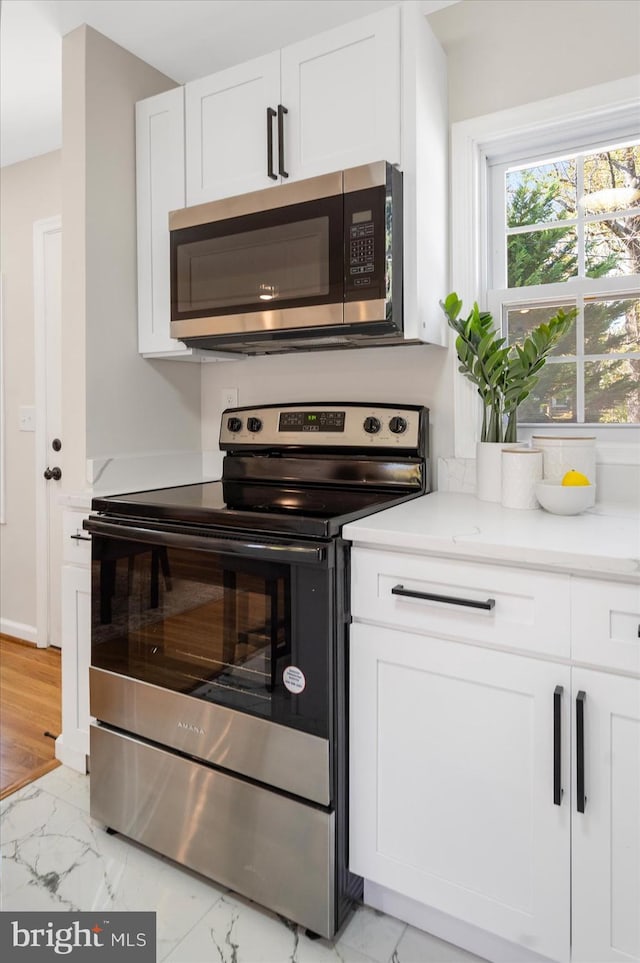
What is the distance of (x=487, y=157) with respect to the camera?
1.89 meters

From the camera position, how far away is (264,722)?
138 centimetres

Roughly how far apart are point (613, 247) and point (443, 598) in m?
1.21

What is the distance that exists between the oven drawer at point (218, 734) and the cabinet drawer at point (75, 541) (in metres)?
0.36

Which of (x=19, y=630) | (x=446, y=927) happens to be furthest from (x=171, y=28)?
(x=19, y=630)

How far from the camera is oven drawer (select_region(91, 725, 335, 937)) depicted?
1.33m

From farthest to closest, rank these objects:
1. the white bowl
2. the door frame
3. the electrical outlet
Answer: the door frame
the electrical outlet
the white bowl

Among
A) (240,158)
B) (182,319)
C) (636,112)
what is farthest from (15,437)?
(636,112)

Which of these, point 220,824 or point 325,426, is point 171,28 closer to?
point 325,426

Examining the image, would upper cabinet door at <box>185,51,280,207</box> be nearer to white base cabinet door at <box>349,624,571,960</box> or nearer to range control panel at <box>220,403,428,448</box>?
range control panel at <box>220,403,428,448</box>

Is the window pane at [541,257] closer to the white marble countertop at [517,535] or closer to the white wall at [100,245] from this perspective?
the white marble countertop at [517,535]

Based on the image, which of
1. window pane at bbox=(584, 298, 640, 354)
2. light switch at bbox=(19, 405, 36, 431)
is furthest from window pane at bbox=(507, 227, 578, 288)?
light switch at bbox=(19, 405, 36, 431)

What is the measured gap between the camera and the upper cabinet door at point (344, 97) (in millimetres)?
1604

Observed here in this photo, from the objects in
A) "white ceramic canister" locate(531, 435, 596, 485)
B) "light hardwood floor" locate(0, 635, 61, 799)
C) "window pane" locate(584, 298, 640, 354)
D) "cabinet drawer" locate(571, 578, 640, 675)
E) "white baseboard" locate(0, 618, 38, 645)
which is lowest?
"light hardwood floor" locate(0, 635, 61, 799)

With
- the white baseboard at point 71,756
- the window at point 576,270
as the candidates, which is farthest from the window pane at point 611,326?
the white baseboard at point 71,756
